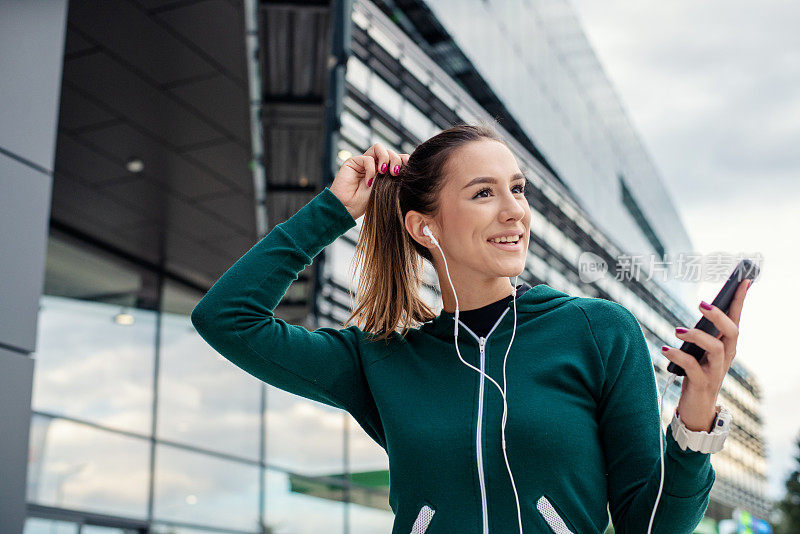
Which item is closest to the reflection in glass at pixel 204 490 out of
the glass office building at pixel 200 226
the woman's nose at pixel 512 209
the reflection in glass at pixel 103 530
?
the glass office building at pixel 200 226

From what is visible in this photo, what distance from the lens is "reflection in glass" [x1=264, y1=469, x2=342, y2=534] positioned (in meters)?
13.2

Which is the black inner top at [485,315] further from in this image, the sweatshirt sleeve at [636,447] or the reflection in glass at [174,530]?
A: the reflection in glass at [174,530]

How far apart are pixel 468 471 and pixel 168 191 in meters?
8.78

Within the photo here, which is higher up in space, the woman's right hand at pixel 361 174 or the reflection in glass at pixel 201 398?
the reflection in glass at pixel 201 398

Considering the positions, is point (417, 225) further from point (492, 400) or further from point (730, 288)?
point (730, 288)

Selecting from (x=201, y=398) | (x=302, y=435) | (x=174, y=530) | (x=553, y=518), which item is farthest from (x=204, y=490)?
(x=553, y=518)

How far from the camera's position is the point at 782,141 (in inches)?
826

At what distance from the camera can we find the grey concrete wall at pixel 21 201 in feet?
12.6

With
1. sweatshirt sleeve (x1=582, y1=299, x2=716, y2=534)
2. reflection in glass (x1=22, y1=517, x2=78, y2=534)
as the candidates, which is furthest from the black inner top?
reflection in glass (x1=22, y1=517, x2=78, y2=534)

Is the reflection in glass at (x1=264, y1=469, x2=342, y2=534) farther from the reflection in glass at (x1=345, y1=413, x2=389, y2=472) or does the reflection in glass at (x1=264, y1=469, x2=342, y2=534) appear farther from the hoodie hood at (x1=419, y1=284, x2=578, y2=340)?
the hoodie hood at (x1=419, y1=284, x2=578, y2=340)

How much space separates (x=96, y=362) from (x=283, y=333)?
9855 millimetres

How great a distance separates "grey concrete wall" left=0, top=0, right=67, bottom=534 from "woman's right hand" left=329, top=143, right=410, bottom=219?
2296 mm

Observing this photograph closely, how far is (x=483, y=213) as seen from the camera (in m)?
2.11

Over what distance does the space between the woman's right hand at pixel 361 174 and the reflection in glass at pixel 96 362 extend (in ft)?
29.3
